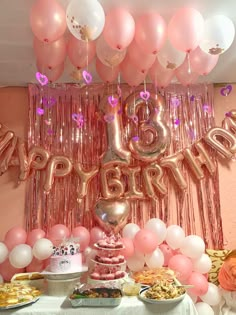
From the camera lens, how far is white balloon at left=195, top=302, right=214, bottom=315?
7.58ft

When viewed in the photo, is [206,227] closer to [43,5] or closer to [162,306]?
[162,306]

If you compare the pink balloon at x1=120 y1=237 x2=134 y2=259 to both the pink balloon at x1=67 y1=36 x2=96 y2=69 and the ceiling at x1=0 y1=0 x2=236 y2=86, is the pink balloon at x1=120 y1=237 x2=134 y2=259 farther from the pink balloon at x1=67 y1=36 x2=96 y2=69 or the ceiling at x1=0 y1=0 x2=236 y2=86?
the ceiling at x1=0 y1=0 x2=236 y2=86

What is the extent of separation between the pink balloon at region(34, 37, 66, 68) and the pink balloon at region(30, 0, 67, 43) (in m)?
0.19

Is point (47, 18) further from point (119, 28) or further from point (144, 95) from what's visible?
point (144, 95)

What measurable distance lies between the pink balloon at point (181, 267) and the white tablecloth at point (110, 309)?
15.3 inches

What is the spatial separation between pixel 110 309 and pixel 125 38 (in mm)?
1523

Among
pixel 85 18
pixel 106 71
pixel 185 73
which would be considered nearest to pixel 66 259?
pixel 106 71

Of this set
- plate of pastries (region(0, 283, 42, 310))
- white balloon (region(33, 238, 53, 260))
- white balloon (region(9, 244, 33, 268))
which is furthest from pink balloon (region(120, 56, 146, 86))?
plate of pastries (region(0, 283, 42, 310))

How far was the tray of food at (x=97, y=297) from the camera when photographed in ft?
5.93

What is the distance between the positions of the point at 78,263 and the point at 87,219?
658 millimetres

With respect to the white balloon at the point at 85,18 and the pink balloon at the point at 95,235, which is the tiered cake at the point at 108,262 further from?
the white balloon at the point at 85,18

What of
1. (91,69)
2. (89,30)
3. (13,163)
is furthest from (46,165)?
(89,30)

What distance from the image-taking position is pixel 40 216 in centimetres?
272

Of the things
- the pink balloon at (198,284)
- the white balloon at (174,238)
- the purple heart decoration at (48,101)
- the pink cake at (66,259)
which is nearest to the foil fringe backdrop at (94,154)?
the purple heart decoration at (48,101)
